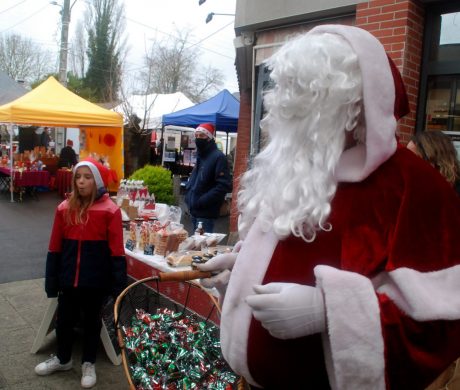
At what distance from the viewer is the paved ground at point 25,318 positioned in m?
3.19

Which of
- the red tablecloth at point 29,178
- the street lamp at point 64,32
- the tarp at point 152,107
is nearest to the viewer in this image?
the red tablecloth at point 29,178

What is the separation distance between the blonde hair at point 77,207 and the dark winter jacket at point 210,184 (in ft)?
6.89

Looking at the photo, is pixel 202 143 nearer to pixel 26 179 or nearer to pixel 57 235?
pixel 57 235

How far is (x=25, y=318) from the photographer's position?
4195 mm

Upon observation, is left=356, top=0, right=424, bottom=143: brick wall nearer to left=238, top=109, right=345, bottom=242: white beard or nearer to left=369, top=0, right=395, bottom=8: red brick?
left=369, top=0, right=395, bottom=8: red brick

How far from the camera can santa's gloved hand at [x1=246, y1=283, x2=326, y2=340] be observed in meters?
1.09

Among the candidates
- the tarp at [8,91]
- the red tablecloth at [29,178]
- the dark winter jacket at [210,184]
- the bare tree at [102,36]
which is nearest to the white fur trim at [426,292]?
the dark winter jacket at [210,184]

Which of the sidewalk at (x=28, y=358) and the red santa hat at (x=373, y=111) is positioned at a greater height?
the red santa hat at (x=373, y=111)

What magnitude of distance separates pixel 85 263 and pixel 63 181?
1028cm

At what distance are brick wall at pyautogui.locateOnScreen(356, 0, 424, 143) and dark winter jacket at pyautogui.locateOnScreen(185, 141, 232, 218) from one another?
2.06 metres

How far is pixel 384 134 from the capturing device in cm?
119

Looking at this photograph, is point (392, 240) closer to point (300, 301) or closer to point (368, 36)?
point (300, 301)

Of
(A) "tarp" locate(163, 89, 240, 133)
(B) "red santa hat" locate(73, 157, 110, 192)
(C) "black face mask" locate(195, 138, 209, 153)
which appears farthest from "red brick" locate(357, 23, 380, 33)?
(A) "tarp" locate(163, 89, 240, 133)

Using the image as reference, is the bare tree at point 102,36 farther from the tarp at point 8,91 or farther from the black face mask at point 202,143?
the black face mask at point 202,143
